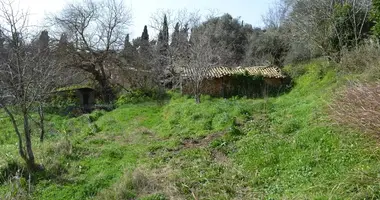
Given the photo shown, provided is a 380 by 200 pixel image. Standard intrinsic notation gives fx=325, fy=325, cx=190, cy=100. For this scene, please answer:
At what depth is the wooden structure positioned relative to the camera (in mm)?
20484

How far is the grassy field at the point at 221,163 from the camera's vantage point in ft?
17.1

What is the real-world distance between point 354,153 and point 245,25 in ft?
96.9

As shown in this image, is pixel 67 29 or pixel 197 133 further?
pixel 67 29

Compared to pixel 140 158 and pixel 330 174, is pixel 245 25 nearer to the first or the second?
pixel 140 158

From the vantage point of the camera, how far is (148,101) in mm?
21750

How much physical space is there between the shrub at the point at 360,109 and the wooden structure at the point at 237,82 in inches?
544

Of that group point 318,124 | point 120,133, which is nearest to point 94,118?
point 120,133

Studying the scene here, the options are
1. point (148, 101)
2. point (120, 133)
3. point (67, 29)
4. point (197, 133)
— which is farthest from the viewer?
point (67, 29)

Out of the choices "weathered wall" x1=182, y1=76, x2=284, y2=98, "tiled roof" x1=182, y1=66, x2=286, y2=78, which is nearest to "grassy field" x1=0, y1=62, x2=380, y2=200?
"weathered wall" x1=182, y1=76, x2=284, y2=98

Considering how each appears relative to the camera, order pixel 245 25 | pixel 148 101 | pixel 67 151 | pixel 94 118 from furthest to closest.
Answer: pixel 245 25 → pixel 148 101 → pixel 94 118 → pixel 67 151

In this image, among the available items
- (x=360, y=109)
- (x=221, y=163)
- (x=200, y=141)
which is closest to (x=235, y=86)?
(x=200, y=141)

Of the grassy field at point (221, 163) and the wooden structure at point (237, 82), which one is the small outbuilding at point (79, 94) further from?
the grassy field at point (221, 163)

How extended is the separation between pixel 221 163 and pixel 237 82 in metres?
14.5

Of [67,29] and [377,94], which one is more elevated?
[67,29]
